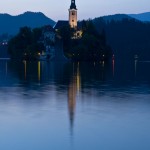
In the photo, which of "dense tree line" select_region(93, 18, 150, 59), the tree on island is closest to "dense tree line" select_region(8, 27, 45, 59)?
the tree on island

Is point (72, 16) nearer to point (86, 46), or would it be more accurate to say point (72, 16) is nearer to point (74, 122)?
point (86, 46)

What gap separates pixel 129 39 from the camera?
6417 inches

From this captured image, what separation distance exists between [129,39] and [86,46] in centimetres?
6643

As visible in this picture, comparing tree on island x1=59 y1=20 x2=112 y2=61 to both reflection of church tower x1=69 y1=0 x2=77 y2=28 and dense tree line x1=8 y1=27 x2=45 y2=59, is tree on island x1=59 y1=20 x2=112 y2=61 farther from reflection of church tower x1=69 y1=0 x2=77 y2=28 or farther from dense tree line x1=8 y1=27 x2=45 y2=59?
reflection of church tower x1=69 y1=0 x2=77 y2=28

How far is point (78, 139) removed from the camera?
11.5 meters

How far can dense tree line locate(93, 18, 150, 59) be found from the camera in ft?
510

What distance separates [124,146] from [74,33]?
10035 centimetres

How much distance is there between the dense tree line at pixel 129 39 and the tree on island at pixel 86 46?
47.4m

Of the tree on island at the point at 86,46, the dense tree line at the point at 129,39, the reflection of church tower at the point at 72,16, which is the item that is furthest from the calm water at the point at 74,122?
the dense tree line at the point at 129,39

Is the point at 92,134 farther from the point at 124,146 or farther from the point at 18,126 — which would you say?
the point at 18,126

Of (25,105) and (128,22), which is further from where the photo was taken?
(128,22)

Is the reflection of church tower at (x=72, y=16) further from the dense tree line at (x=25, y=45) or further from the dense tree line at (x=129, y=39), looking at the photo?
the dense tree line at (x=25, y=45)

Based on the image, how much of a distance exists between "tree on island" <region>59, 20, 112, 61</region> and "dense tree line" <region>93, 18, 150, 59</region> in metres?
47.4

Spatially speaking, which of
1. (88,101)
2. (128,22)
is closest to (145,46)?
(128,22)
